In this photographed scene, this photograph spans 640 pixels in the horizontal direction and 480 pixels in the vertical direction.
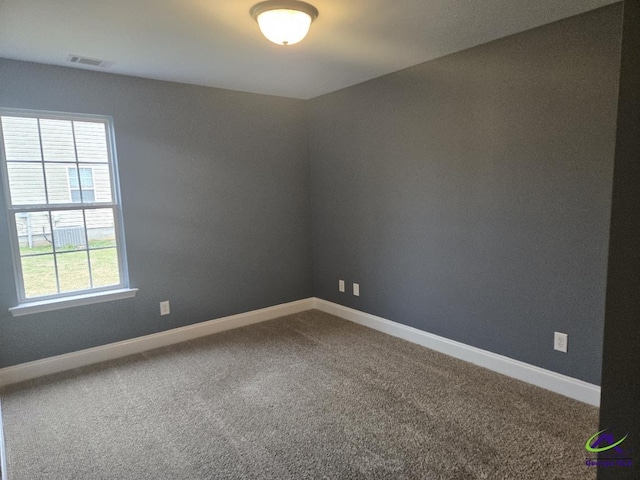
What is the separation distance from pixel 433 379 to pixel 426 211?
1340 millimetres

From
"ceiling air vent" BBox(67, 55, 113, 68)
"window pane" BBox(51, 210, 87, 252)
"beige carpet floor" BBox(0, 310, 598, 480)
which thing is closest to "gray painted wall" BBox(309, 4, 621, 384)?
"beige carpet floor" BBox(0, 310, 598, 480)

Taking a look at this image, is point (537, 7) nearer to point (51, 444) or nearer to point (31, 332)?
point (51, 444)

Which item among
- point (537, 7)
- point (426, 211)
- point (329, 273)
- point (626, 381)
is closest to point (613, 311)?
point (626, 381)

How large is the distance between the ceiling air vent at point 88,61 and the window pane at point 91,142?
472 mm

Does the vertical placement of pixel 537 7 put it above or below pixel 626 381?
above

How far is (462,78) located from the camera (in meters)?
2.92

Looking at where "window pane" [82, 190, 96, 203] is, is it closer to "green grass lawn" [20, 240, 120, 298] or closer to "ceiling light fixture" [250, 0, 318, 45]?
"green grass lawn" [20, 240, 120, 298]

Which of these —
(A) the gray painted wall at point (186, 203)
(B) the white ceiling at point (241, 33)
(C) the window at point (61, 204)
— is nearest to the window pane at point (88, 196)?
(C) the window at point (61, 204)

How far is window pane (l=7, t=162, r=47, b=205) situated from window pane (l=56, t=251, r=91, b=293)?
467 millimetres

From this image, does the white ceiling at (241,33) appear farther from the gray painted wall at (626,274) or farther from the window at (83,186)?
the gray painted wall at (626,274)

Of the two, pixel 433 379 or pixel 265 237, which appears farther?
pixel 265 237

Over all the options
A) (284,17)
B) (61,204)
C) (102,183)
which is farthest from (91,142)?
(284,17)

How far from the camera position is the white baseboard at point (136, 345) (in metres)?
2.98

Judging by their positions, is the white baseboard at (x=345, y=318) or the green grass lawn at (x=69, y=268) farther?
the green grass lawn at (x=69, y=268)
